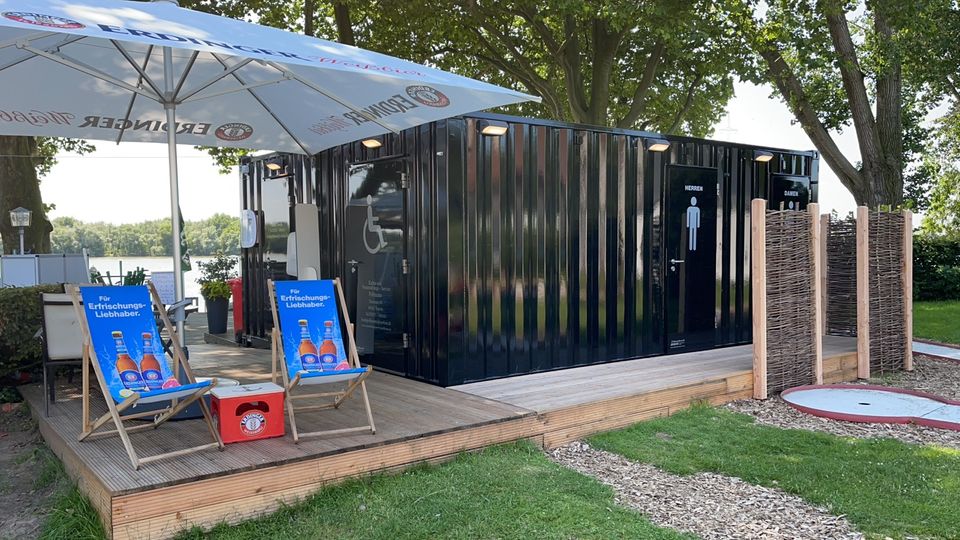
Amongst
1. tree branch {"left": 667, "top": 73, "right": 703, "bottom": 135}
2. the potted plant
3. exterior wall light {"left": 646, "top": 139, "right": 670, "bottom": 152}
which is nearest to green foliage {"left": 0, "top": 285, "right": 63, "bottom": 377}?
the potted plant

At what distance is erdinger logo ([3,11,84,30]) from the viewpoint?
9.67ft

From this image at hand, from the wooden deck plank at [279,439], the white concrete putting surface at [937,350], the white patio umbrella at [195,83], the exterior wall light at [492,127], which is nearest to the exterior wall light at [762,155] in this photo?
the white concrete putting surface at [937,350]

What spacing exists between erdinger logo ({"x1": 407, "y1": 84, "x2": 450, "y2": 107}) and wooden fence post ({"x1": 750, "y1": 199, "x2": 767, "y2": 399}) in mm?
2906

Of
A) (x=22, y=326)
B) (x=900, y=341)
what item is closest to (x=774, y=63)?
(x=900, y=341)

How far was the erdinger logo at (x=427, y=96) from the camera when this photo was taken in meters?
4.27

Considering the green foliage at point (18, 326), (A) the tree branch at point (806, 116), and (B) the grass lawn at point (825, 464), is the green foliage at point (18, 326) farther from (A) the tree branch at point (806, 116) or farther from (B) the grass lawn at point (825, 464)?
(A) the tree branch at point (806, 116)

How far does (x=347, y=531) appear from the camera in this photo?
3236mm

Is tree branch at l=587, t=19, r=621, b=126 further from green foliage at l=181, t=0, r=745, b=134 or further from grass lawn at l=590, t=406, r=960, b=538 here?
grass lawn at l=590, t=406, r=960, b=538

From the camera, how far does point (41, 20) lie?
3000 millimetres

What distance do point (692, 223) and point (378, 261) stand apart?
3.13 m

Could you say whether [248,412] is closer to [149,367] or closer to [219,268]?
[149,367]

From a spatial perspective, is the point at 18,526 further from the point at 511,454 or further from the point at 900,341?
the point at 900,341

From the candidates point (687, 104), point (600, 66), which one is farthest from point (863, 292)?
point (687, 104)

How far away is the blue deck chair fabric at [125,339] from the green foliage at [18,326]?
78.9 inches
